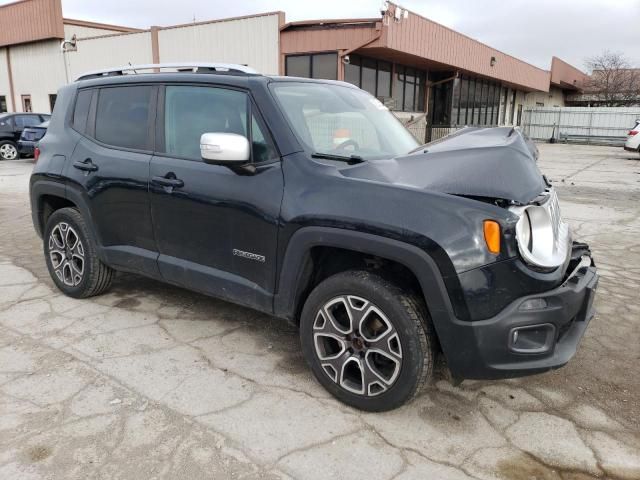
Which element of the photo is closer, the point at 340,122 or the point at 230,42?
the point at 340,122

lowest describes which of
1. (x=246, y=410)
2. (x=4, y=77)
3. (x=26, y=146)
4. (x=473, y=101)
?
(x=246, y=410)

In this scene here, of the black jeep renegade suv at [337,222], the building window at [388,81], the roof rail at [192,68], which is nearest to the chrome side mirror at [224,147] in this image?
the black jeep renegade suv at [337,222]

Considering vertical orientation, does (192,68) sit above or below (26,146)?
above

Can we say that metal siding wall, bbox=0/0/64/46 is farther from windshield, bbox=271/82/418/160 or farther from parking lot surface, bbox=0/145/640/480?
windshield, bbox=271/82/418/160

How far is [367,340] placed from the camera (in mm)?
2734

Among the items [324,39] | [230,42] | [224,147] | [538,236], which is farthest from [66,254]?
[230,42]

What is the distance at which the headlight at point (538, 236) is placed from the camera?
7.95 ft

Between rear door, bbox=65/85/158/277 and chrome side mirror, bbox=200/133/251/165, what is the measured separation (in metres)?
0.88

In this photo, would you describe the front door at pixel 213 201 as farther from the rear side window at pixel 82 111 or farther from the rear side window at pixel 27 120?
the rear side window at pixel 27 120

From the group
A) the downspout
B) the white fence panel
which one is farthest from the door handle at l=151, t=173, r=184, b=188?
the white fence panel

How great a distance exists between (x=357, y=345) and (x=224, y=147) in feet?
4.27

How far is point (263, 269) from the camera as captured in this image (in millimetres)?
3090

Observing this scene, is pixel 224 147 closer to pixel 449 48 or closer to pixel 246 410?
pixel 246 410

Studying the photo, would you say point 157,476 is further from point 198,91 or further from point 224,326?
point 198,91
